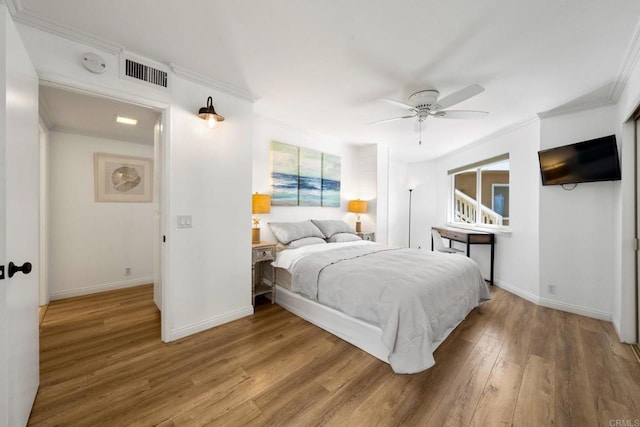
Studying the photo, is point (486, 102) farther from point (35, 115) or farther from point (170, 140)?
point (35, 115)

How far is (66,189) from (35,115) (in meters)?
2.37

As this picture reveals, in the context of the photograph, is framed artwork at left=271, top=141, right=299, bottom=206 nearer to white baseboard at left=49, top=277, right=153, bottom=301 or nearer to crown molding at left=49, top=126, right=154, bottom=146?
crown molding at left=49, top=126, right=154, bottom=146

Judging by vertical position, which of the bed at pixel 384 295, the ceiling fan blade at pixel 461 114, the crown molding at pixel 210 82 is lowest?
the bed at pixel 384 295

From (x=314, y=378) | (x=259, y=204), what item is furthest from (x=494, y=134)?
(x=314, y=378)

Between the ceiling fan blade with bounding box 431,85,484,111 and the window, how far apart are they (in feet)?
7.09

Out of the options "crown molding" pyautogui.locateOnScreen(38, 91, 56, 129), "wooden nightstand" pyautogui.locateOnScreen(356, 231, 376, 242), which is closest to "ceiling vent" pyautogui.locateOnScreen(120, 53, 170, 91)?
"crown molding" pyautogui.locateOnScreen(38, 91, 56, 129)

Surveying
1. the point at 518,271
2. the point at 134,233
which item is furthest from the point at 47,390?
the point at 518,271

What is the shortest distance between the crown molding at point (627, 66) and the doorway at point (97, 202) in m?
4.15

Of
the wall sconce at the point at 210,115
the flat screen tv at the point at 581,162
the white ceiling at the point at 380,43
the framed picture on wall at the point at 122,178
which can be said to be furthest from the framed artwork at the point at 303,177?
the flat screen tv at the point at 581,162

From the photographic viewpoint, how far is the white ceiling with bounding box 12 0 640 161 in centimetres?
159

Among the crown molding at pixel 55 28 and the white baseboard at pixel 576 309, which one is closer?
the crown molding at pixel 55 28

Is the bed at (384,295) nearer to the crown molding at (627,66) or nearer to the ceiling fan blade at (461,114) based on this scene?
the ceiling fan blade at (461,114)

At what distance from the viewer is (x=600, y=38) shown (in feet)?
5.91

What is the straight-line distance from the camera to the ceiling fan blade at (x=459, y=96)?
6.92 ft
